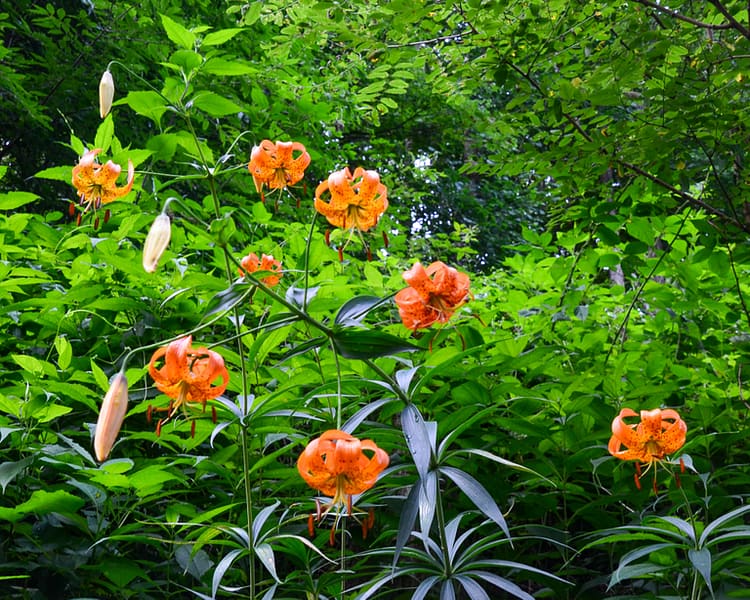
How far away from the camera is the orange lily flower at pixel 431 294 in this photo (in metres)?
0.96

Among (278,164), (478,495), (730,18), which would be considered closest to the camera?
(478,495)

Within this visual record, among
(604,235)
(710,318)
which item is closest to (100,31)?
(604,235)

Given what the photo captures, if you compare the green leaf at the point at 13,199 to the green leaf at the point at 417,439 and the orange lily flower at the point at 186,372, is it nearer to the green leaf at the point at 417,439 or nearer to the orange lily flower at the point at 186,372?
the orange lily flower at the point at 186,372

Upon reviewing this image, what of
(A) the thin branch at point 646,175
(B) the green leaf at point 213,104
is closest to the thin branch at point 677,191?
(A) the thin branch at point 646,175

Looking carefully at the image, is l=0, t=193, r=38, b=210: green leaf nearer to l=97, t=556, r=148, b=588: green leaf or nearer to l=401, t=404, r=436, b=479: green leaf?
l=97, t=556, r=148, b=588: green leaf

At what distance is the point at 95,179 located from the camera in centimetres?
122

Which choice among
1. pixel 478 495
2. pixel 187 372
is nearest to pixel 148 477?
pixel 187 372

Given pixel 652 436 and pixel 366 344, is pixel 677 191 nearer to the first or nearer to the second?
pixel 652 436

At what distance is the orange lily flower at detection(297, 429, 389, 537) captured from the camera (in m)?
0.84

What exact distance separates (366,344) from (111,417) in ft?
0.92

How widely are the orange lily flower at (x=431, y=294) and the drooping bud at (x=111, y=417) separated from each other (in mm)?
356

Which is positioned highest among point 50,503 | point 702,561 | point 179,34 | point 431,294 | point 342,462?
point 179,34

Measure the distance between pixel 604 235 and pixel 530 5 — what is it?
1.83 feet

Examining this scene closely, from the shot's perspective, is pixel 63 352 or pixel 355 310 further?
pixel 63 352
